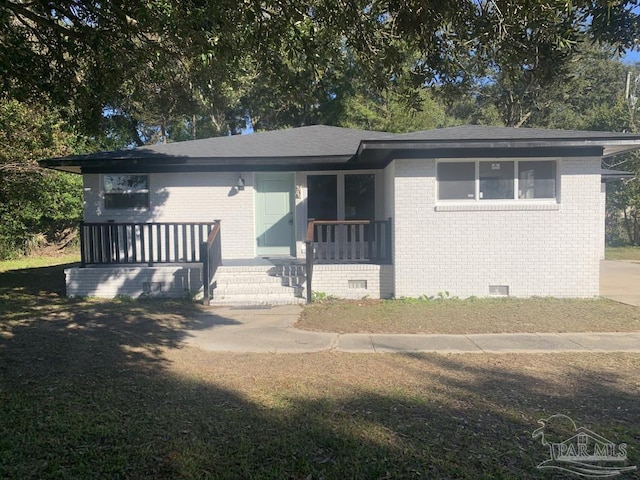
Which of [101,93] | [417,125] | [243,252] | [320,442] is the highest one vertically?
[417,125]

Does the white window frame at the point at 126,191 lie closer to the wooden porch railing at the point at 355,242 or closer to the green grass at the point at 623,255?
the wooden porch railing at the point at 355,242

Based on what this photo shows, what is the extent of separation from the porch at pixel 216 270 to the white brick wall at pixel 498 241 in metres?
0.78

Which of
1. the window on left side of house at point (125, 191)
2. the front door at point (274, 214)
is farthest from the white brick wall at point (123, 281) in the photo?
the front door at point (274, 214)

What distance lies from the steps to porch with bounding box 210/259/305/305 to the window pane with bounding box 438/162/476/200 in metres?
3.40

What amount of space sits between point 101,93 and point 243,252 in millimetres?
4959

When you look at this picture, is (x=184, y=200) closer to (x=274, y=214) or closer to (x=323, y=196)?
(x=274, y=214)

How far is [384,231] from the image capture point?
1008 centimetres

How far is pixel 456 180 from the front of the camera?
910 centimetres

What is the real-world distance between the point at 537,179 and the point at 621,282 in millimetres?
4471

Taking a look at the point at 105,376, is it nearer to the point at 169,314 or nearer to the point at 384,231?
the point at 169,314

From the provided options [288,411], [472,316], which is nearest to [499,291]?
[472,316]

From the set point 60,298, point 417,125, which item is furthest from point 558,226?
point 417,125

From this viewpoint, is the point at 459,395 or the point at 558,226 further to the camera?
the point at 558,226

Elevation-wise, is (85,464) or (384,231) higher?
(384,231)
